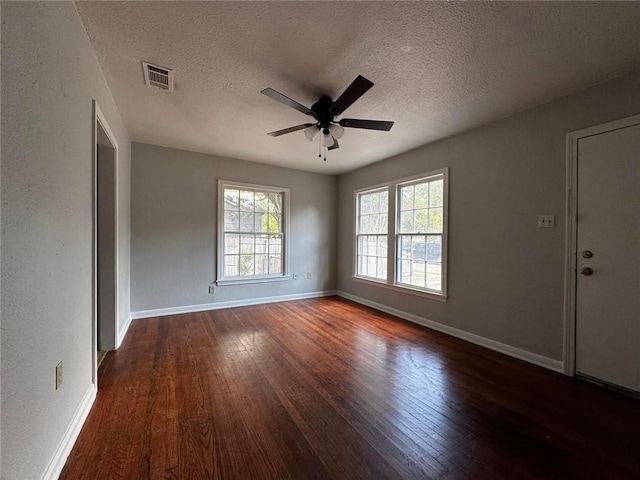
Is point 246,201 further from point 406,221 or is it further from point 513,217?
point 513,217

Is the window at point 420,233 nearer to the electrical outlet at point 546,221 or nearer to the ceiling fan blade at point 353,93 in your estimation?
the electrical outlet at point 546,221

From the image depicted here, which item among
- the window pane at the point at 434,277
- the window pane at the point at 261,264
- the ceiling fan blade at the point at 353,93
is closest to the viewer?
the ceiling fan blade at the point at 353,93

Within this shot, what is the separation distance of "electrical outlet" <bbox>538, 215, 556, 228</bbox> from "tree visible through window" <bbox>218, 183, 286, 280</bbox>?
369 centimetres

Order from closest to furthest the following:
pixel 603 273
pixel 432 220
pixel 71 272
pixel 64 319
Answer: pixel 64 319
pixel 71 272
pixel 603 273
pixel 432 220

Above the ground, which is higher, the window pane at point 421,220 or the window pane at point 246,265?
the window pane at point 421,220

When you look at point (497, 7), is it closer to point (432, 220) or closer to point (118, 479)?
point (432, 220)

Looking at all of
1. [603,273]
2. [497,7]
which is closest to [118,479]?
[497,7]

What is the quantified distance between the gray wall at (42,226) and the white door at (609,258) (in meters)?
3.61

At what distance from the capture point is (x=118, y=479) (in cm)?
133

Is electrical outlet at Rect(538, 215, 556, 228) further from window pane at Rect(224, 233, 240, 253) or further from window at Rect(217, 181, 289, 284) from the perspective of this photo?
window pane at Rect(224, 233, 240, 253)

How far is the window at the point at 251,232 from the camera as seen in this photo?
450 cm

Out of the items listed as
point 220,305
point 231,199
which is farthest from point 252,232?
point 220,305

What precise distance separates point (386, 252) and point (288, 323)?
1901mm

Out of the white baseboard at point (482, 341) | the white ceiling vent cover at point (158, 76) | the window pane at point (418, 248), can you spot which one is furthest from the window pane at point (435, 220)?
the white ceiling vent cover at point (158, 76)
